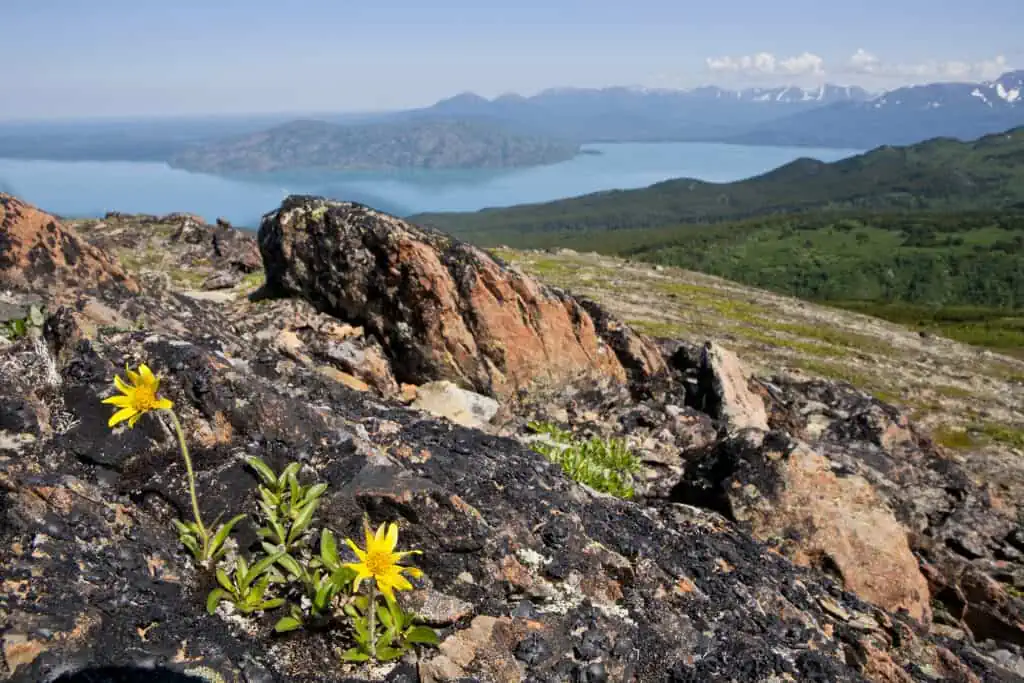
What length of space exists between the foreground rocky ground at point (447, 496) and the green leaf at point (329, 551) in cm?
61

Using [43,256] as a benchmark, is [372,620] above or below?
Result: below

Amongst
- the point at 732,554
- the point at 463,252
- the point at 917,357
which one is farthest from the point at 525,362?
→ the point at 917,357

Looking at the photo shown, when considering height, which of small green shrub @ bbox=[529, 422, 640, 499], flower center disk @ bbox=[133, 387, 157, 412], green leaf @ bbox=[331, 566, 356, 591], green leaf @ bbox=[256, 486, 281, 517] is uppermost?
flower center disk @ bbox=[133, 387, 157, 412]

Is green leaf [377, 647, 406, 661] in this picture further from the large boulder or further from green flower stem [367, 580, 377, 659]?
the large boulder

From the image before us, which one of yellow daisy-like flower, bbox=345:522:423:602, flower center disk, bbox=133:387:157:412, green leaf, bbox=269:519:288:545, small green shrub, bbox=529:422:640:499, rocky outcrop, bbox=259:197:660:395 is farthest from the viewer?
rocky outcrop, bbox=259:197:660:395

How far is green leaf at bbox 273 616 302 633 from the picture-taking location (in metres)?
5.48

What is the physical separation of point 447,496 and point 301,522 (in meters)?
1.70

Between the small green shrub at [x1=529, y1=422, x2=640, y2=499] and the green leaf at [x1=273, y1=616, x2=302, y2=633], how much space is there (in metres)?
6.23

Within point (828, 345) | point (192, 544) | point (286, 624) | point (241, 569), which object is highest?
point (192, 544)

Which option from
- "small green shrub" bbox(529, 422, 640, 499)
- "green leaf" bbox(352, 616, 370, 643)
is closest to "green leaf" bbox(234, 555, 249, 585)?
"green leaf" bbox(352, 616, 370, 643)

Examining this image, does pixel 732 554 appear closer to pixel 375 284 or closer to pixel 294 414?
pixel 294 414

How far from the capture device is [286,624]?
18.0ft

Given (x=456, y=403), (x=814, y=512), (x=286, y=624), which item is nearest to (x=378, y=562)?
(x=286, y=624)

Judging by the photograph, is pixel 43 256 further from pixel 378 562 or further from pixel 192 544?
pixel 378 562
